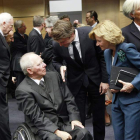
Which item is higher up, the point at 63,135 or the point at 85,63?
the point at 85,63

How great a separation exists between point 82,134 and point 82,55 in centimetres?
83

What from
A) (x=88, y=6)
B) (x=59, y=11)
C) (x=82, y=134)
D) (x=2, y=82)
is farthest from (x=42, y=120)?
(x=88, y=6)

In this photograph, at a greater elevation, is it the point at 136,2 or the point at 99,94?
the point at 136,2

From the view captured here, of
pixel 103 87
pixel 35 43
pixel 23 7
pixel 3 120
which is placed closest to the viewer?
pixel 103 87

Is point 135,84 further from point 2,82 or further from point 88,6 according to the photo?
point 88,6

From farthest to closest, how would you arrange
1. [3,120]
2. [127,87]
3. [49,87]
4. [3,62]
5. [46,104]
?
[3,120] < [3,62] < [49,87] < [46,104] < [127,87]

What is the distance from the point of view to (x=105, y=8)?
23.0 ft

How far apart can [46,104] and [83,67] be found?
618 mm

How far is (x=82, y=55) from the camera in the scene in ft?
9.46

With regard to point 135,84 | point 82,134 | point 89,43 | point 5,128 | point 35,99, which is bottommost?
point 5,128

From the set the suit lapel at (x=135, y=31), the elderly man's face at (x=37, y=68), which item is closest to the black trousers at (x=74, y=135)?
the elderly man's face at (x=37, y=68)

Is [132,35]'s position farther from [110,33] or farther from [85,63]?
[85,63]

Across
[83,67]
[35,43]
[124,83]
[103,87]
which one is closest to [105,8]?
[35,43]

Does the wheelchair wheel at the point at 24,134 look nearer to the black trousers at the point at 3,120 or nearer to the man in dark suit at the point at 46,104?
the man in dark suit at the point at 46,104
